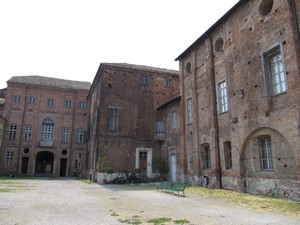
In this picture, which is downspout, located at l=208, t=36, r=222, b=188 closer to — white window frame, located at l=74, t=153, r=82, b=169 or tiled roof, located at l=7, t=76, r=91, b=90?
white window frame, located at l=74, t=153, r=82, b=169

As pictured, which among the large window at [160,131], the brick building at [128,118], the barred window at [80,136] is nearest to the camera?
the brick building at [128,118]

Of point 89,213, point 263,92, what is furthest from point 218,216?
point 263,92

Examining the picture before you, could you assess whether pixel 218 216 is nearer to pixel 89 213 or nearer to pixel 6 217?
pixel 89 213

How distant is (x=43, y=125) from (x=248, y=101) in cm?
2841

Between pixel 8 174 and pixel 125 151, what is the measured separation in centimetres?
1773

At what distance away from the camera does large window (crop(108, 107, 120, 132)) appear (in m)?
22.8

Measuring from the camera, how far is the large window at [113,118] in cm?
2281

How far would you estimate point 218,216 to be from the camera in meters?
7.75

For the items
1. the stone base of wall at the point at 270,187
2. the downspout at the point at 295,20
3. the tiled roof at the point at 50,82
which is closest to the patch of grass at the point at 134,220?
the stone base of wall at the point at 270,187

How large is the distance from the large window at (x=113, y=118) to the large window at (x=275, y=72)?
45.4 feet

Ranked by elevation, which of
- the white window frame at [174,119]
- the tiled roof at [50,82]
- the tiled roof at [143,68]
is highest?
the tiled roof at [50,82]

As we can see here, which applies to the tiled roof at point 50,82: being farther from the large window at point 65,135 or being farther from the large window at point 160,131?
the large window at point 160,131

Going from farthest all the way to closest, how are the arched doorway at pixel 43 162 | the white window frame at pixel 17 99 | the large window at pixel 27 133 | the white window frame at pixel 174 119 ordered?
the arched doorway at pixel 43 162 < the white window frame at pixel 17 99 < the large window at pixel 27 133 < the white window frame at pixel 174 119

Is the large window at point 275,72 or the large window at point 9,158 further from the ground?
the large window at point 275,72
